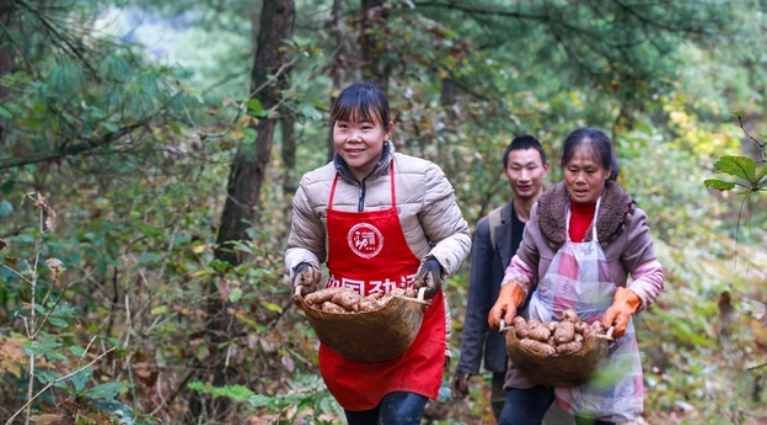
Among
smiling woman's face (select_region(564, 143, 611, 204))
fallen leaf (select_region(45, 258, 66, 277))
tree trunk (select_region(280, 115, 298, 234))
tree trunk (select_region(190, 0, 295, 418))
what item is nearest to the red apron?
smiling woman's face (select_region(564, 143, 611, 204))

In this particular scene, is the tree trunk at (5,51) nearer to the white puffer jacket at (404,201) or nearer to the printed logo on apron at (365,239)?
the white puffer jacket at (404,201)

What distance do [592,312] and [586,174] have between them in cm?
67

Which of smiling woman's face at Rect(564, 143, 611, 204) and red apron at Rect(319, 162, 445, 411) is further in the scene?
smiling woman's face at Rect(564, 143, 611, 204)

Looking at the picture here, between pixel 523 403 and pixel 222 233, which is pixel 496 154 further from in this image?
pixel 523 403

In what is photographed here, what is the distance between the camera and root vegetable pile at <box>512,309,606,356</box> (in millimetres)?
3348

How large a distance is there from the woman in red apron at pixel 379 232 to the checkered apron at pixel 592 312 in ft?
1.89

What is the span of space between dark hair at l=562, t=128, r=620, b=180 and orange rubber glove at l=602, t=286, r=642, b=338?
2.15ft

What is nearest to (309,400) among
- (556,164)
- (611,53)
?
(556,164)

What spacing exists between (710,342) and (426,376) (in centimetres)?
718

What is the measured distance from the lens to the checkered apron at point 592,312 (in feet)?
11.9

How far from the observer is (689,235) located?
1310 cm

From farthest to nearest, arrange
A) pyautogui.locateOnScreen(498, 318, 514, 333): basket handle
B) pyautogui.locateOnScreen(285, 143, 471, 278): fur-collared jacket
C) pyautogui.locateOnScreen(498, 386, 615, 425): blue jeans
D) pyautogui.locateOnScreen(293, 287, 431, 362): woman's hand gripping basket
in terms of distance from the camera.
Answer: pyautogui.locateOnScreen(498, 386, 615, 425): blue jeans, pyautogui.locateOnScreen(498, 318, 514, 333): basket handle, pyautogui.locateOnScreen(285, 143, 471, 278): fur-collared jacket, pyautogui.locateOnScreen(293, 287, 431, 362): woman's hand gripping basket

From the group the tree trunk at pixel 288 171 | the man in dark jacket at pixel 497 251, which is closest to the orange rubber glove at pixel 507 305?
the man in dark jacket at pixel 497 251

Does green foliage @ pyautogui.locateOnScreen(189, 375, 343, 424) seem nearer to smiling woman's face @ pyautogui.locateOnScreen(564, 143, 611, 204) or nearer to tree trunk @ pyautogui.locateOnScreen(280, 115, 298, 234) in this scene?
smiling woman's face @ pyautogui.locateOnScreen(564, 143, 611, 204)
